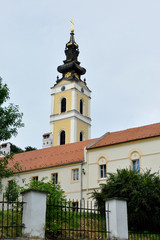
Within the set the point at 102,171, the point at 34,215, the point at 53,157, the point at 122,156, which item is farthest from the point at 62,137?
the point at 34,215

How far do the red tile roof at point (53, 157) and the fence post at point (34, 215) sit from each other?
848 inches

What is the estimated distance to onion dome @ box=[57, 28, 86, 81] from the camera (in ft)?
217

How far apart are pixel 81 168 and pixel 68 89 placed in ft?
109

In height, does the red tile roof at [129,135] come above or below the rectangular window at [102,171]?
above

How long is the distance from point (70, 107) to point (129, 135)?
31.5m

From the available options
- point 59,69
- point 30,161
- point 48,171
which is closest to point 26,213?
point 48,171

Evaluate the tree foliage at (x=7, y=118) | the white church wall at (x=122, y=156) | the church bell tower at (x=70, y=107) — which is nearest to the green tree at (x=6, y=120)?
the tree foliage at (x=7, y=118)

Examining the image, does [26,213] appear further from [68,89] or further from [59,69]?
[59,69]

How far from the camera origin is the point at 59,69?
67.5 metres

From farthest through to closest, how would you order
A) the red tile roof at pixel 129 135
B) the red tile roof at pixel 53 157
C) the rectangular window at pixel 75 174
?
Answer: the red tile roof at pixel 53 157 < the rectangular window at pixel 75 174 < the red tile roof at pixel 129 135

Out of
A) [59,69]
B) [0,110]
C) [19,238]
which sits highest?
[59,69]

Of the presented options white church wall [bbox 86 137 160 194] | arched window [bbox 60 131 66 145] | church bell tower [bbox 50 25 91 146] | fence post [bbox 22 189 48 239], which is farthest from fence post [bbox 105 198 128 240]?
arched window [bbox 60 131 66 145]

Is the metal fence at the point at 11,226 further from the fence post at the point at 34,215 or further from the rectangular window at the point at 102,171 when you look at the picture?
the rectangular window at the point at 102,171

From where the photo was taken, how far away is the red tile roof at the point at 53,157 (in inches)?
1320
